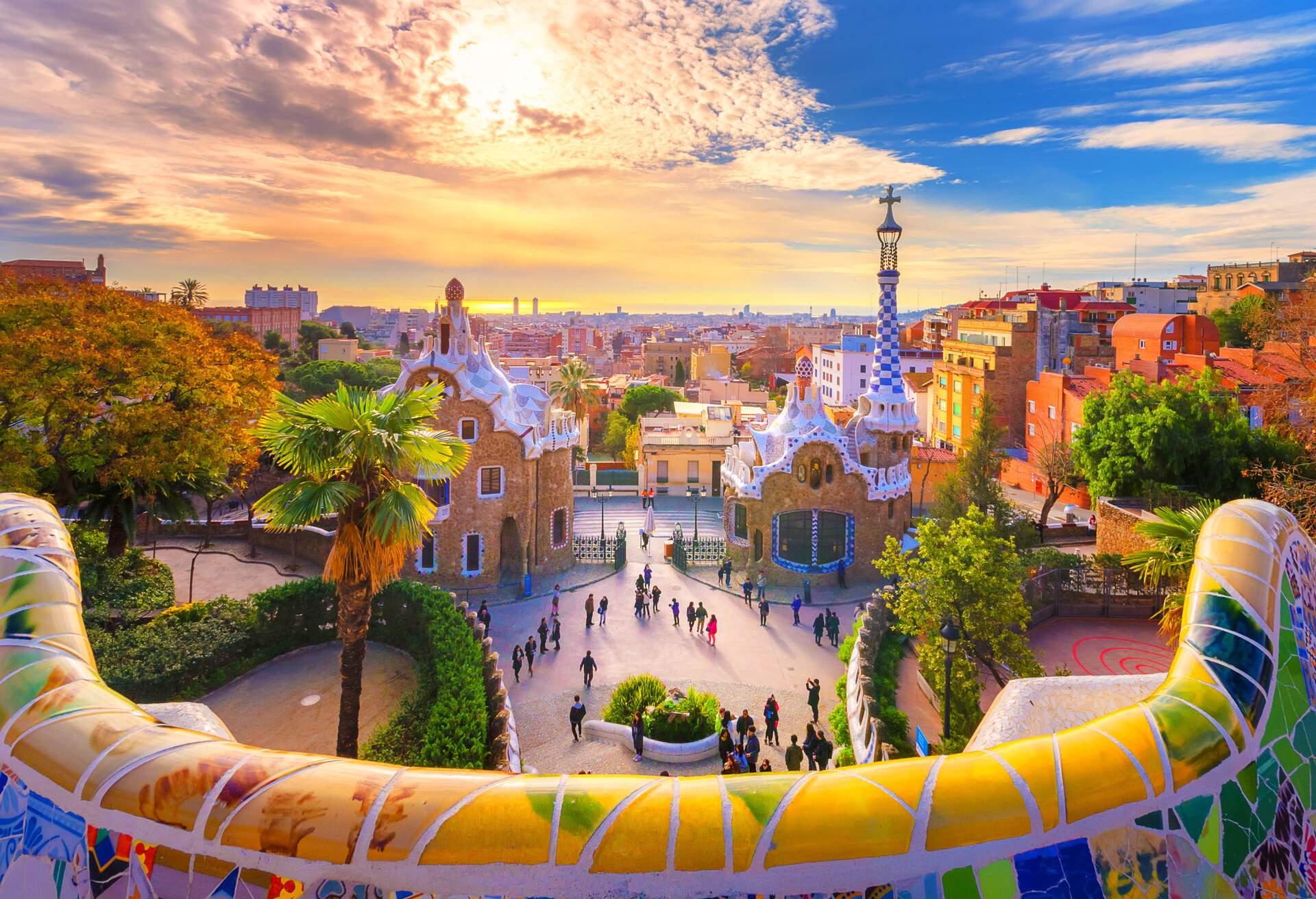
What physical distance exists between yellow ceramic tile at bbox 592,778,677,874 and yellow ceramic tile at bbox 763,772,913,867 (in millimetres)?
536

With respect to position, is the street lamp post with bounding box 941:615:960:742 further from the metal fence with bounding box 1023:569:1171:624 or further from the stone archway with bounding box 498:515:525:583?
the stone archway with bounding box 498:515:525:583

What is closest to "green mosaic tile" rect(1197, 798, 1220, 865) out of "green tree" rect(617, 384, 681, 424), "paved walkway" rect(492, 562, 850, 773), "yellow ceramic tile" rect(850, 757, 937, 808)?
"yellow ceramic tile" rect(850, 757, 937, 808)

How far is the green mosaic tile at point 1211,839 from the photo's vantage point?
4430mm

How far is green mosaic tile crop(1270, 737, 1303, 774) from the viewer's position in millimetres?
4926

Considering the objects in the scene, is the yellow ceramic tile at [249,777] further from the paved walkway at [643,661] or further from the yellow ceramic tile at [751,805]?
the paved walkway at [643,661]

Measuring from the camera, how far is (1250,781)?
4.70 meters

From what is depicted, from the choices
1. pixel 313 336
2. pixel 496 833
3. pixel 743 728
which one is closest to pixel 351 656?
pixel 743 728

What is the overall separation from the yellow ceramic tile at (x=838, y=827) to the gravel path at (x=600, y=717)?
1282 cm

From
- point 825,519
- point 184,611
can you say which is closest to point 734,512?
point 825,519

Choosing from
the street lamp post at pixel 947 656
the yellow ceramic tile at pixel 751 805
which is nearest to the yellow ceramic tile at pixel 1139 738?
the yellow ceramic tile at pixel 751 805

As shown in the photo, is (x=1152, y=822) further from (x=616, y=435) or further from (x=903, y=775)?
(x=616, y=435)

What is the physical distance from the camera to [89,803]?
14.2 feet

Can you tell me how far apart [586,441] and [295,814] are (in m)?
61.2

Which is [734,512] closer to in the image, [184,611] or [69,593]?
[184,611]
